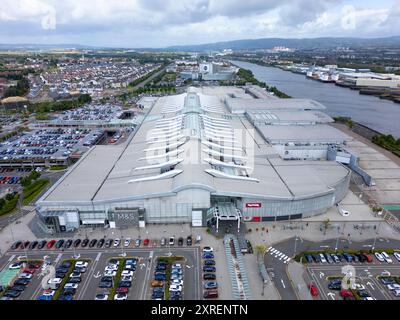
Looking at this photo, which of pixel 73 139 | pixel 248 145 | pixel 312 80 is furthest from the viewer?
pixel 312 80

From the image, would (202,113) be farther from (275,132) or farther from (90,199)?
(90,199)

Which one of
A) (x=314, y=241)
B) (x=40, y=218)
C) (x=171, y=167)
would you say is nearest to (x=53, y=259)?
(x=40, y=218)

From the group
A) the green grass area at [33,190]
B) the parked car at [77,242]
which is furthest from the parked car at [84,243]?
the green grass area at [33,190]

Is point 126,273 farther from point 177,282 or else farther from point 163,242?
point 163,242

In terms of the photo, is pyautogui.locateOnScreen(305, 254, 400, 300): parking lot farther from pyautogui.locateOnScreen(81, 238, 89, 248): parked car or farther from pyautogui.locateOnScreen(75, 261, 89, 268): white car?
pyautogui.locateOnScreen(81, 238, 89, 248): parked car

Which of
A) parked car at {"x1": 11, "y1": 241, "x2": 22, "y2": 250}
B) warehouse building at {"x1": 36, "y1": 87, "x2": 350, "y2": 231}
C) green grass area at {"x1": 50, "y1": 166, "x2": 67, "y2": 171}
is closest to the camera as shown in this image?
parked car at {"x1": 11, "y1": 241, "x2": 22, "y2": 250}

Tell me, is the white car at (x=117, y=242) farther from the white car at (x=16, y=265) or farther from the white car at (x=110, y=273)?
the white car at (x=16, y=265)

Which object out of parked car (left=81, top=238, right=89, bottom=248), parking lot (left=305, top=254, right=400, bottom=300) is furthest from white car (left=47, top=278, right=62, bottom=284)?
parking lot (left=305, top=254, right=400, bottom=300)
